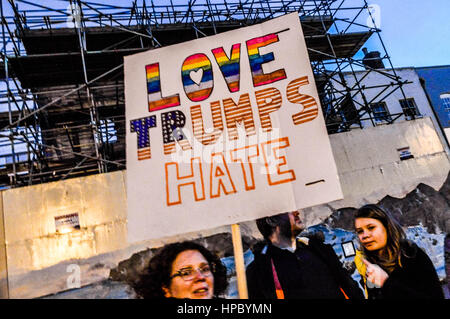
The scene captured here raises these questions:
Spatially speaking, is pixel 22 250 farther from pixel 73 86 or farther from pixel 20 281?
pixel 73 86

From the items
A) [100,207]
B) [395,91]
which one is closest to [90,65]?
[100,207]

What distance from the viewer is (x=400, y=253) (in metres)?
6.07

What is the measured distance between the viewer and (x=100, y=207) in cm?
612

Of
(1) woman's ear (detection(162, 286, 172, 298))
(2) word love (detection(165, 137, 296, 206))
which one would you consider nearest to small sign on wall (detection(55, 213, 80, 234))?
Answer: (1) woman's ear (detection(162, 286, 172, 298))

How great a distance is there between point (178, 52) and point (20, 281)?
512 cm

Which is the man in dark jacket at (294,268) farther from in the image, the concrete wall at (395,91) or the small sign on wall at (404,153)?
the concrete wall at (395,91)

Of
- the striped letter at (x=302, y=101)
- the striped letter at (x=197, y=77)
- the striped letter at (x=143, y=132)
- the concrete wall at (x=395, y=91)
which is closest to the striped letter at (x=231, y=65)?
the striped letter at (x=197, y=77)

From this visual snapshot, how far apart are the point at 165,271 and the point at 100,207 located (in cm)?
192

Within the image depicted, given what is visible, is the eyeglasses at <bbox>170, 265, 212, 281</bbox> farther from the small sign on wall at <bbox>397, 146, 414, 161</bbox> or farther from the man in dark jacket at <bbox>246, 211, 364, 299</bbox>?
the small sign on wall at <bbox>397, 146, 414, 161</bbox>

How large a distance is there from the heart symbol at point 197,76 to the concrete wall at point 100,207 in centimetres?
324

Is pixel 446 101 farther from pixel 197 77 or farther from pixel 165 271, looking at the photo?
pixel 165 271

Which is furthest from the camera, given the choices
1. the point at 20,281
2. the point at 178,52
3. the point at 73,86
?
the point at 73,86

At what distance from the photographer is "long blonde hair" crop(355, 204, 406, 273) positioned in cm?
598
